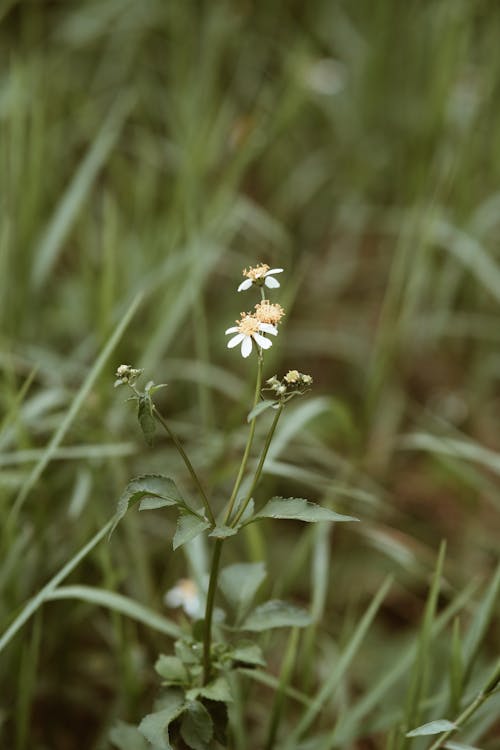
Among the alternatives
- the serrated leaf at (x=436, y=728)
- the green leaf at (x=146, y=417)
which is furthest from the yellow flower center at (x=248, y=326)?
the serrated leaf at (x=436, y=728)

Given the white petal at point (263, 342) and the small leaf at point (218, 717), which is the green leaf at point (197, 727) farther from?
the white petal at point (263, 342)

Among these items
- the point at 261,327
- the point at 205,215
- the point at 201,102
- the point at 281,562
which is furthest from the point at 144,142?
the point at 261,327

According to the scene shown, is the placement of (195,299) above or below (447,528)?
above

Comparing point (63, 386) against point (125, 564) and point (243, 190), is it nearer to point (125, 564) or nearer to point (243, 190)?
point (125, 564)

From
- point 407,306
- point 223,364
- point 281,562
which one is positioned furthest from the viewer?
point 223,364

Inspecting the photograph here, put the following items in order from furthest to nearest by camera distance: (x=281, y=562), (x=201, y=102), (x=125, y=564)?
1. (x=201, y=102)
2. (x=281, y=562)
3. (x=125, y=564)

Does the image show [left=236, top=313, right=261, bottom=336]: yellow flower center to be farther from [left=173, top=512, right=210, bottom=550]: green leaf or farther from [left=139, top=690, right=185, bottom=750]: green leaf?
[left=139, top=690, right=185, bottom=750]: green leaf

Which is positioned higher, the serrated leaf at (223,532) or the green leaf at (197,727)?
the serrated leaf at (223,532)

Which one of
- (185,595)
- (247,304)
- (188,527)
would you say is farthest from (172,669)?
(247,304)
